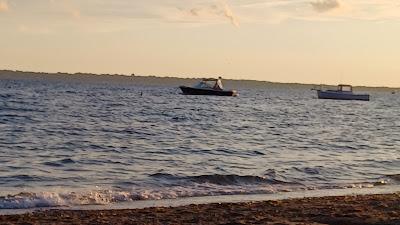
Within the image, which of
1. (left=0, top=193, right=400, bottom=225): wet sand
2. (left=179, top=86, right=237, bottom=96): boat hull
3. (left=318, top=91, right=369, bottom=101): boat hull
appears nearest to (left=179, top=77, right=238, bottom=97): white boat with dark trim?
(left=179, top=86, right=237, bottom=96): boat hull

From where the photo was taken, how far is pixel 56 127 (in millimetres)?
36375

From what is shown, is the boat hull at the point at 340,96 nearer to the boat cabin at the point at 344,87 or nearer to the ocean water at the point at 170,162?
the boat cabin at the point at 344,87

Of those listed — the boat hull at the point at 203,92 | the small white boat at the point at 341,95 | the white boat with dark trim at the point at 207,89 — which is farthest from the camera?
the small white boat at the point at 341,95

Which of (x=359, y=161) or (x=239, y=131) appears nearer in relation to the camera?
(x=359, y=161)

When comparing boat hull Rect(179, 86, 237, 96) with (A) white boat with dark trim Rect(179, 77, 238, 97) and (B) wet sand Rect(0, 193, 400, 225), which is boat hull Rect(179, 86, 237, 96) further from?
(B) wet sand Rect(0, 193, 400, 225)

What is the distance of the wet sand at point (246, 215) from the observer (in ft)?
41.8

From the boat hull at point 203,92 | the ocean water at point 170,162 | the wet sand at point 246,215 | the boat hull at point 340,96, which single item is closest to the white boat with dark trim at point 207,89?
the boat hull at point 203,92

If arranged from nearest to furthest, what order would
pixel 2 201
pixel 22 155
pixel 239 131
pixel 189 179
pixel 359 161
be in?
pixel 2 201
pixel 189 179
pixel 22 155
pixel 359 161
pixel 239 131

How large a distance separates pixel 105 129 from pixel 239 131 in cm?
747

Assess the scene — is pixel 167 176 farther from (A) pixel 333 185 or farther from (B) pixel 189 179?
(A) pixel 333 185

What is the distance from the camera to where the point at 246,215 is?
13445 millimetres

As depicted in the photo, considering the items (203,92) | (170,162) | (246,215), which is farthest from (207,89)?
(246,215)

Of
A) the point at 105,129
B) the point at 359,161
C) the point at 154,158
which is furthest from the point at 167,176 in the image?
the point at 105,129

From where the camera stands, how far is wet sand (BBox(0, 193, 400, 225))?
41.8 ft
